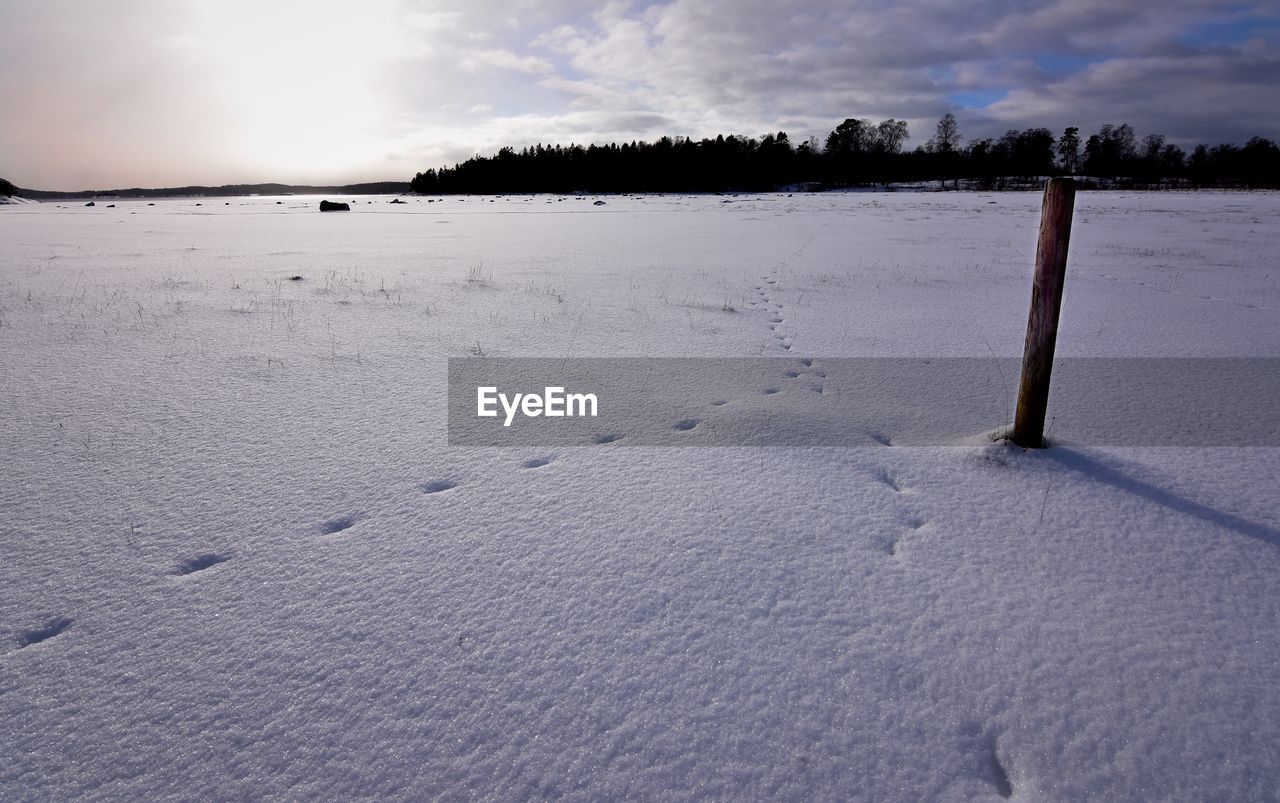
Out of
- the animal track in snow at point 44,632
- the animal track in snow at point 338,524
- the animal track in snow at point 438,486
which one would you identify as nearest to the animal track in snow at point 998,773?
the animal track in snow at point 438,486

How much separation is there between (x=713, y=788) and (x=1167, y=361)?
5.17 m

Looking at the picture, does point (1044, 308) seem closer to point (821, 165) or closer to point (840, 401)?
point (840, 401)

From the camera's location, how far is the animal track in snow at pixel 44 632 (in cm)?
181

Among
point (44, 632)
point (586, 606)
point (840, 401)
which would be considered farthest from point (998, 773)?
point (44, 632)

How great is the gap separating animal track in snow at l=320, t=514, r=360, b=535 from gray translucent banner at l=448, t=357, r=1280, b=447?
0.83 m

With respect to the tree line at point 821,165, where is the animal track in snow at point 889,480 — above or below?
below

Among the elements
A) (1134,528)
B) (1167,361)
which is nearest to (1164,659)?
(1134,528)

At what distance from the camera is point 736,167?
246 feet

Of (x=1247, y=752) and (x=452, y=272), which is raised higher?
(x=452, y=272)

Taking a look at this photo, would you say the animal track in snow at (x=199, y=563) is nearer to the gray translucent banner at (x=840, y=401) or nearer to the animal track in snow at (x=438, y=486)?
the animal track in snow at (x=438, y=486)

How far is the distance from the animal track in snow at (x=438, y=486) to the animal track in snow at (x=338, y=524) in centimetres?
33

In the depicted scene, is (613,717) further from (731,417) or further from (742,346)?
(742,346)

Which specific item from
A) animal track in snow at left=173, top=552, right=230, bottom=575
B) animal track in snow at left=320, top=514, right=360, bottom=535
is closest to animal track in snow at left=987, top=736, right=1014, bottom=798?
animal track in snow at left=320, top=514, right=360, bottom=535

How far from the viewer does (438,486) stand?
278cm
